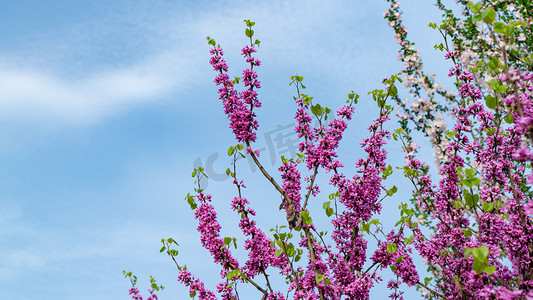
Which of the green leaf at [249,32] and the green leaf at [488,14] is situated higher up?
the green leaf at [249,32]

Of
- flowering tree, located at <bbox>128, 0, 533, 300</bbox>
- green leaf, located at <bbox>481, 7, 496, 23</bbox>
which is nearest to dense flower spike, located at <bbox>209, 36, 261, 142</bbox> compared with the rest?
flowering tree, located at <bbox>128, 0, 533, 300</bbox>

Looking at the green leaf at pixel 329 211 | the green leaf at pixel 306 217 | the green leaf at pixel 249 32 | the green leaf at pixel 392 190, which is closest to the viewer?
the green leaf at pixel 306 217

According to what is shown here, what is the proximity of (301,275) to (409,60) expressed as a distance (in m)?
8.58

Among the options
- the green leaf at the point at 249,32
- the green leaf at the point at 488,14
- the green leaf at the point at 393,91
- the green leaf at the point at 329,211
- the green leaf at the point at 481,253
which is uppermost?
the green leaf at the point at 249,32

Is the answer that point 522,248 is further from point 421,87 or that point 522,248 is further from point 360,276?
point 421,87

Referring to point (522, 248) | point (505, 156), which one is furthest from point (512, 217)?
point (505, 156)

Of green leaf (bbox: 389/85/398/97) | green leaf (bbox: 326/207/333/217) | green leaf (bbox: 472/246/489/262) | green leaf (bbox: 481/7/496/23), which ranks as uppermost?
green leaf (bbox: 389/85/398/97)

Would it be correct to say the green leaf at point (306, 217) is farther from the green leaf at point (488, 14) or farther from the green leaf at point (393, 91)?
the green leaf at point (488, 14)

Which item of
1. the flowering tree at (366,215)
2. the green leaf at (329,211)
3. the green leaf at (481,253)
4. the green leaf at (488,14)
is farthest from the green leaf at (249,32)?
the green leaf at (481,253)

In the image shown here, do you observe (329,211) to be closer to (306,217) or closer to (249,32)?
(306,217)

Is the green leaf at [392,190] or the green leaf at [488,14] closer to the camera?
the green leaf at [488,14]

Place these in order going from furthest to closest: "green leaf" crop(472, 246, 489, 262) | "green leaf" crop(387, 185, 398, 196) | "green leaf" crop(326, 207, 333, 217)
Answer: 1. "green leaf" crop(387, 185, 398, 196)
2. "green leaf" crop(326, 207, 333, 217)
3. "green leaf" crop(472, 246, 489, 262)

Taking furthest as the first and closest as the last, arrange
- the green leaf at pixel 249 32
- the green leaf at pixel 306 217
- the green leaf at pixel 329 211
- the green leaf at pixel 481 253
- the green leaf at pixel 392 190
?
the green leaf at pixel 249 32
the green leaf at pixel 392 190
the green leaf at pixel 329 211
the green leaf at pixel 306 217
the green leaf at pixel 481 253

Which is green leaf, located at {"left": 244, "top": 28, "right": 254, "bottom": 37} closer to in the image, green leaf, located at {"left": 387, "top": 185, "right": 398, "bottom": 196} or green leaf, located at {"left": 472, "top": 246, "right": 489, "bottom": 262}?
green leaf, located at {"left": 387, "top": 185, "right": 398, "bottom": 196}
